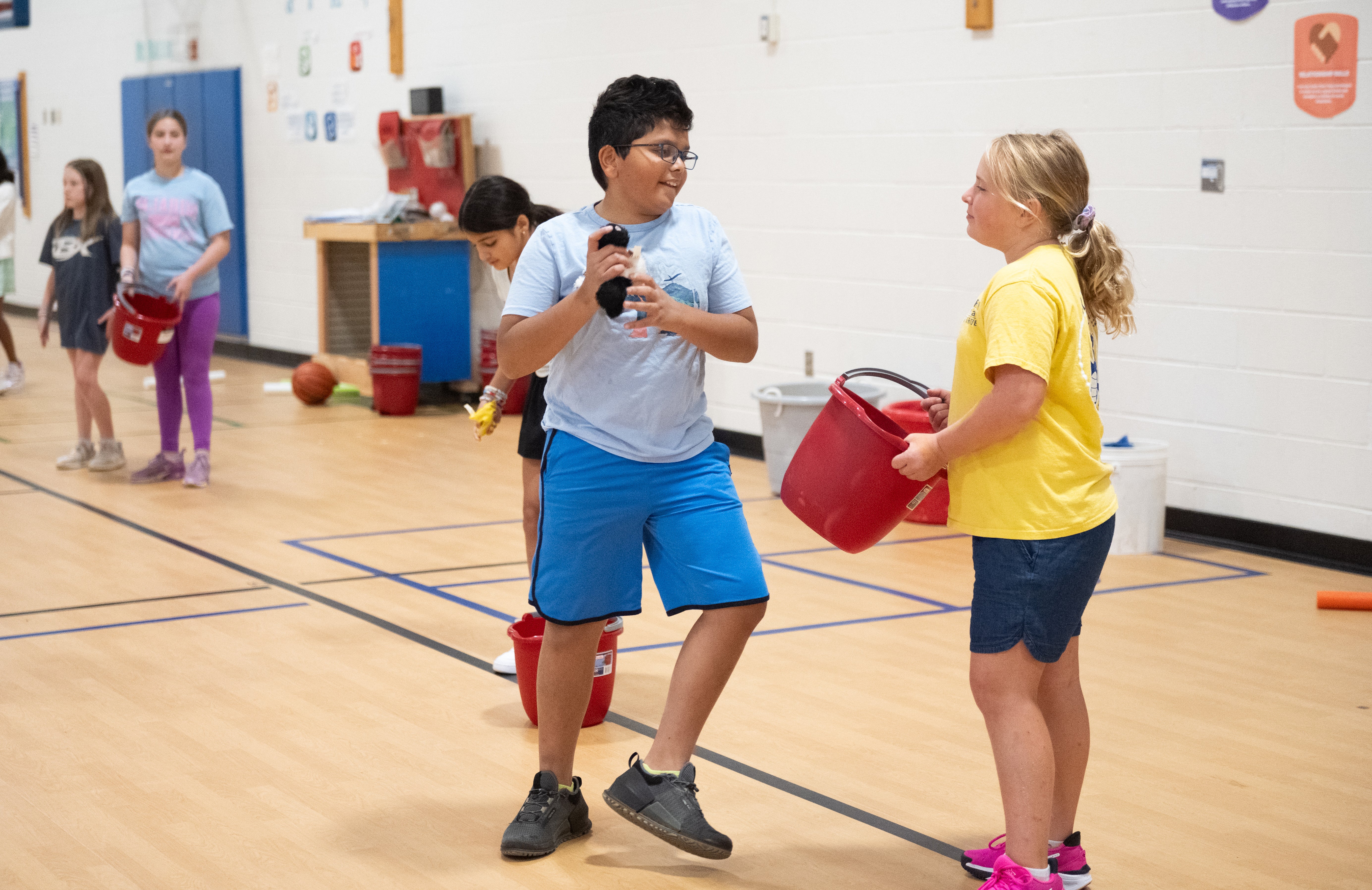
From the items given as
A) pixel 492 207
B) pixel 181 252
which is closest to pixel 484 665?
pixel 492 207

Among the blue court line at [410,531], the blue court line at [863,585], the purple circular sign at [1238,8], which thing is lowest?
the blue court line at [863,585]

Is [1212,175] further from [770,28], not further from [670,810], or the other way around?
[670,810]

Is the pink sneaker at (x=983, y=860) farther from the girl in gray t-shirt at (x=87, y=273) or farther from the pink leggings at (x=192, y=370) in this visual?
the girl in gray t-shirt at (x=87, y=273)

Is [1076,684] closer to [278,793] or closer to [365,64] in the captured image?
[278,793]

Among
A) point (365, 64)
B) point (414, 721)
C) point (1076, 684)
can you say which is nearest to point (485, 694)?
point (414, 721)

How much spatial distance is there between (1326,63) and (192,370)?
462cm

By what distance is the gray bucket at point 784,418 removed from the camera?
6.52 m

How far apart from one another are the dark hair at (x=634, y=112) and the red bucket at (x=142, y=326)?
400cm

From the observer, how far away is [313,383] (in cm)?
938

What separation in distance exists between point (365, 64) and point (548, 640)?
843 cm

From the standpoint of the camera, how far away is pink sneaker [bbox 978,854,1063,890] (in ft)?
7.92

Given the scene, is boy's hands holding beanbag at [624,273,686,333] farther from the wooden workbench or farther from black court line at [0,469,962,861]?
the wooden workbench

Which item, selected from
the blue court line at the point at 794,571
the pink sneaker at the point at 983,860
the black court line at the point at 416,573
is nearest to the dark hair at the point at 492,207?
the blue court line at the point at 794,571

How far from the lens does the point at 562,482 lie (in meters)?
2.70
